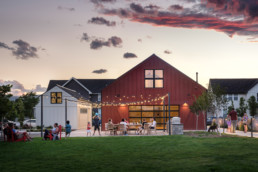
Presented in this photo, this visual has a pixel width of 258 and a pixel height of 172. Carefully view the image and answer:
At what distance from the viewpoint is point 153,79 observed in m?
31.4

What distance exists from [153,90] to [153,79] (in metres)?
1.04

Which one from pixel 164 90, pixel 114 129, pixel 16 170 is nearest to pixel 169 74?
pixel 164 90

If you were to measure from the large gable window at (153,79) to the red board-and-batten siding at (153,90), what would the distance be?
0.31m

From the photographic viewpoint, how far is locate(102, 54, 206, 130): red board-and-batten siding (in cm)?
3086

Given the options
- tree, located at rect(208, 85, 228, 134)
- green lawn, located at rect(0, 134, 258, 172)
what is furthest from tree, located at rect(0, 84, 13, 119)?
tree, located at rect(208, 85, 228, 134)

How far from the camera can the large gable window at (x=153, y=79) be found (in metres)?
31.3

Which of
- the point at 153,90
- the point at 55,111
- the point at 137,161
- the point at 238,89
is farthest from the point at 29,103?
the point at 137,161

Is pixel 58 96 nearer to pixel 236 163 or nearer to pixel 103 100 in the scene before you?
pixel 103 100

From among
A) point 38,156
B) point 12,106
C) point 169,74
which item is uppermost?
point 169,74

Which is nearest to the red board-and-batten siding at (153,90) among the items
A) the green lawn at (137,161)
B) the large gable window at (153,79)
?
the large gable window at (153,79)

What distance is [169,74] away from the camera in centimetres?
3133

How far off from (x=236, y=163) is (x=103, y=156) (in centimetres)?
446

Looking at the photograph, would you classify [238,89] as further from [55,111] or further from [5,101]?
[5,101]

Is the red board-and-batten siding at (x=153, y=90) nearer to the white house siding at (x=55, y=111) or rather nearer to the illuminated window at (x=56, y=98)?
the white house siding at (x=55, y=111)
